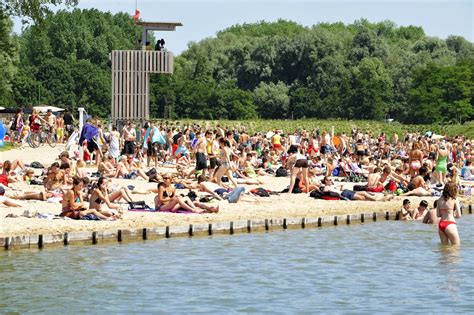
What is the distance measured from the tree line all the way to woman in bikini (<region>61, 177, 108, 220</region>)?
178 ft

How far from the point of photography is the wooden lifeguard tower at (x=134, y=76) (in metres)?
42.4

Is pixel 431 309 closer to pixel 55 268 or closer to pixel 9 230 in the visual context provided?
pixel 55 268

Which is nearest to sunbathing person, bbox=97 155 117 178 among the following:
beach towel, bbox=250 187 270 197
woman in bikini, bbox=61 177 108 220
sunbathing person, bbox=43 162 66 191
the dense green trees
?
sunbathing person, bbox=43 162 66 191

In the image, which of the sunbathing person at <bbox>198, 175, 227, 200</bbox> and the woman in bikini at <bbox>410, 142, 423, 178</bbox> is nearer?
the sunbathing person at <bbox>198, 175, 227, 200</bbox>

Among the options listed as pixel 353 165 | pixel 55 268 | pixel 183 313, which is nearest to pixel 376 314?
pixel 183 313

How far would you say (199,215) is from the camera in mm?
21781

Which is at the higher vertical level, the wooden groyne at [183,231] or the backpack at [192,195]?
the backpack at [192,195]

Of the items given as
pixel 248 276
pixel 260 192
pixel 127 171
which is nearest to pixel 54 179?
pixel 127 171

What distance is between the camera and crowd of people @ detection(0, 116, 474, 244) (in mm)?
21031

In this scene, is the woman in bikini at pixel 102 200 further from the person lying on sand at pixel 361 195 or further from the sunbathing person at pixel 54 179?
the person lying on sand at pixel 361 195

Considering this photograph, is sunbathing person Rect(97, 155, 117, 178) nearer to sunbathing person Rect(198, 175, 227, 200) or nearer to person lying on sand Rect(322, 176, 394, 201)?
sunbathing person Rect(198, 175, 227, 200)

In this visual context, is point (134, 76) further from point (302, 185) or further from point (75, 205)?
point (75, 205)

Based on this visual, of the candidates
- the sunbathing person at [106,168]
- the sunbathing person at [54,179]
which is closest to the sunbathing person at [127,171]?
the sunbathing person at [106,168]

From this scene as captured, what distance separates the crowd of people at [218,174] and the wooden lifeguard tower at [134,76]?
11.5 feet
